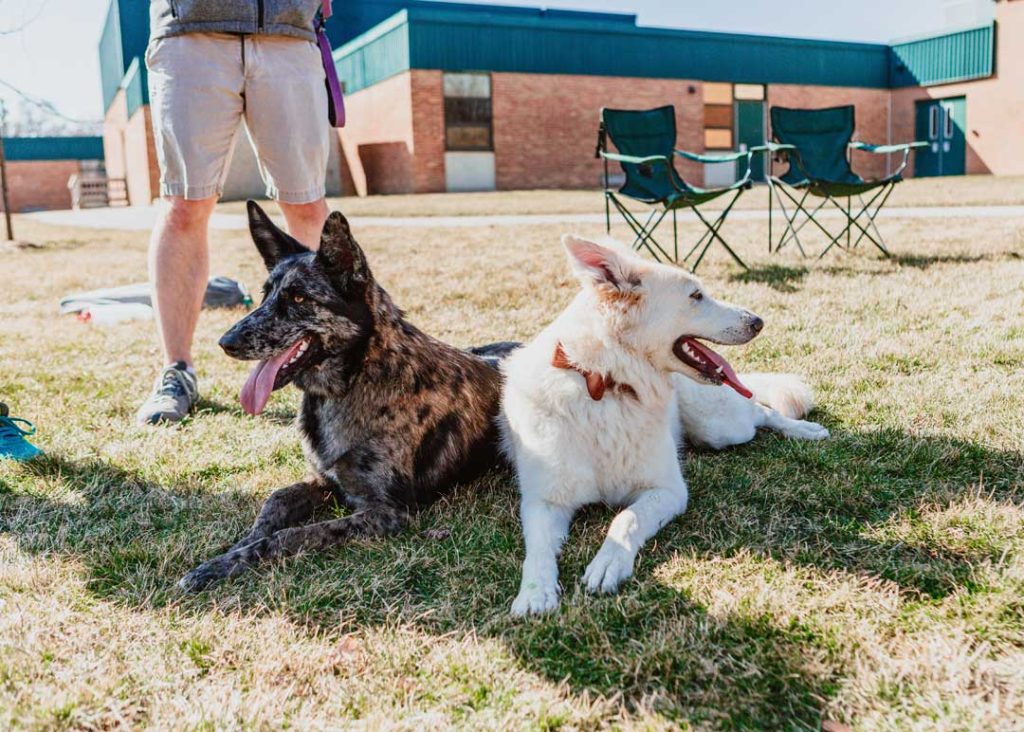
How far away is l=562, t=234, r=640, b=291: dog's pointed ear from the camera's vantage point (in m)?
2.52

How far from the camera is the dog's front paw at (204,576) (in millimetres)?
2299

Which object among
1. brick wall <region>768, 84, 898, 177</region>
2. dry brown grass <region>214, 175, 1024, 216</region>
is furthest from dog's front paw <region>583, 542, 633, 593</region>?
brick wall <region>768, 84, 898, 177</region>

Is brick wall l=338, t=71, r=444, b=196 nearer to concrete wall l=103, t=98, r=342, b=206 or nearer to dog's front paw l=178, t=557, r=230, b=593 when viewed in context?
concrete wall l=103, t=98, r=342, b=206

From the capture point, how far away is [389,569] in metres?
2.40

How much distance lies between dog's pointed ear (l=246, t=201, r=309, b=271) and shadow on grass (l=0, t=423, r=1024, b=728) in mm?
879

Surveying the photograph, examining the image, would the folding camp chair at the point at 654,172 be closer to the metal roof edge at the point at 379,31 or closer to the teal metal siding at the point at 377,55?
the metal roof edge at the point at 379,31

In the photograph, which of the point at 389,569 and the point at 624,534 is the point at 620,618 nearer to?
the point at 624,534

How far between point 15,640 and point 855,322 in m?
5.04

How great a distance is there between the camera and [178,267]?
405 centimetres

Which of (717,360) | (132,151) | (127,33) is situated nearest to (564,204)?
(717,360)

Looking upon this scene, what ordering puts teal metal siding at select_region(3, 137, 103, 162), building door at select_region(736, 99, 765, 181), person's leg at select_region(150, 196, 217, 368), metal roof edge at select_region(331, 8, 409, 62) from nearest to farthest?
1. person's leg at select_region(150, 196, 217, 368)
2. metal roof edge at select_region(331, 8, 409, 62)
3. building door at select_region(736, 99, 765, 181)
4. teal metal siding at select_region(3, 137, 103, 162)

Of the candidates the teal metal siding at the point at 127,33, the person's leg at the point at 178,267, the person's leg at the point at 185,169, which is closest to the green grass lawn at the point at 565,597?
the person's leg at the point at 185,169

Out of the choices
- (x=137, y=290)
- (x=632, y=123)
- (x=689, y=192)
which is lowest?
(x=137, y=290)

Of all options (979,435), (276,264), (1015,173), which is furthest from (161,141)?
(1015,173)
